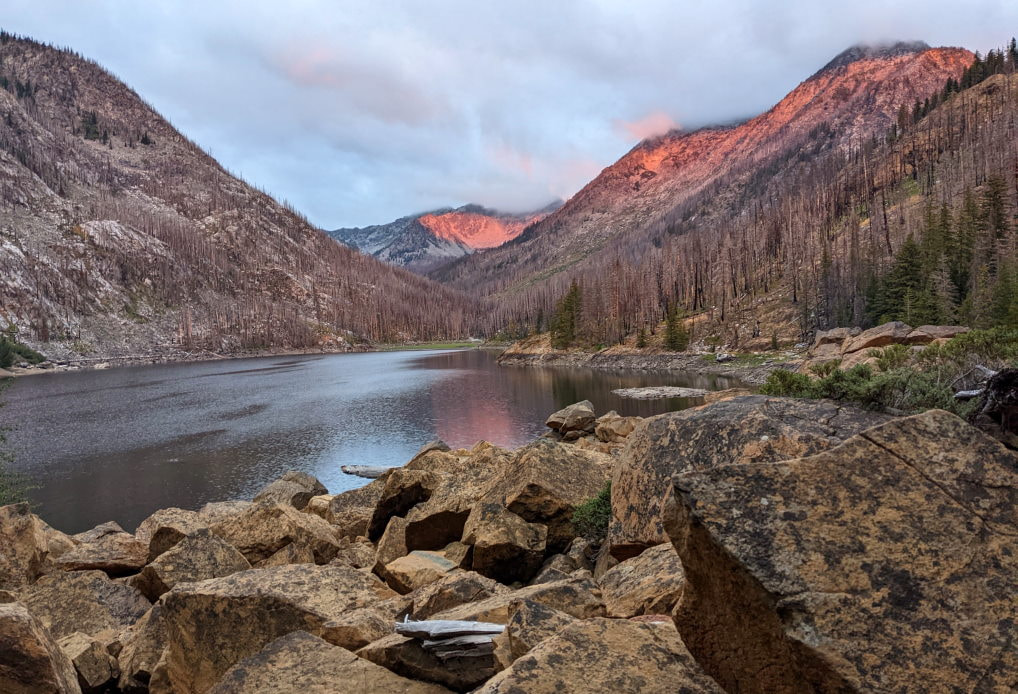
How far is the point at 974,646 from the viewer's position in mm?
3094

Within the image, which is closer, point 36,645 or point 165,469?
point 36,645

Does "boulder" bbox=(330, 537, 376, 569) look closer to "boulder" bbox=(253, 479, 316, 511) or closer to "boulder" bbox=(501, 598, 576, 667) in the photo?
"boulder" bbox=(501, 598, 576, 667)

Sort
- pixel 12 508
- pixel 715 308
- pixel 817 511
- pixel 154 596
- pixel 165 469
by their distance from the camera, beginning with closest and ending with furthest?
pixel 817 511, pixel 154 596, pixel 12 508, pixel 165 469, pixel 715 308

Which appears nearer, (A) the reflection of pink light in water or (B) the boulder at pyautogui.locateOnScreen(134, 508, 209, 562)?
(B) the boulder at pyautogui.locateOnScreen(134, 508, 209, 562)

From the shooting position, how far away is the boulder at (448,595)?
731cm

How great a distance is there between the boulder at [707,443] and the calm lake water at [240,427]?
85.8 feet

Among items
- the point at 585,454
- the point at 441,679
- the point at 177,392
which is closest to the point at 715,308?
the point at 177,392

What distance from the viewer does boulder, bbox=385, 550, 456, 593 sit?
9.91 m

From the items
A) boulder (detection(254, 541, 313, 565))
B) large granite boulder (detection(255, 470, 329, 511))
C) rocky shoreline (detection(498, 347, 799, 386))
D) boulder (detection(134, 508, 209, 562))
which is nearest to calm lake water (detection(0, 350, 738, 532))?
rocky shoreline (detection(498, 347, 799, 386))

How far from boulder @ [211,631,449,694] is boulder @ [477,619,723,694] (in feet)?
5.51

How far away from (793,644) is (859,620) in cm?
43

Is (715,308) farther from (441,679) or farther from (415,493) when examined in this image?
(441,679)

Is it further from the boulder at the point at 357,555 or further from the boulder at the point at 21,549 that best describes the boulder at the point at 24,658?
the boulder at the point at 21,549

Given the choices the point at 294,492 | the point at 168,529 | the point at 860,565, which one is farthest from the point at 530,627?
the point at 294,492
